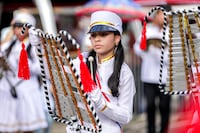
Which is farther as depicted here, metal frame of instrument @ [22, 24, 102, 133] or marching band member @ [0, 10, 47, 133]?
marching band member @ [0, 10, 47, 133]

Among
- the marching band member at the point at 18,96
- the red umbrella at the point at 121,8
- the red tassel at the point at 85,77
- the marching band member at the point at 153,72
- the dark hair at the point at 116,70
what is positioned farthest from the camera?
the red umbrella at the point at 121,8

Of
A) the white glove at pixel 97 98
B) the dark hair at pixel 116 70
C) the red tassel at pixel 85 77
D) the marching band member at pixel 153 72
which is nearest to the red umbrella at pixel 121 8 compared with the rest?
the marching band member at pixel 153 72

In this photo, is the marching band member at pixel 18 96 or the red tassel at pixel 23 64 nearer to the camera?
the red tassel at pixel 23 64

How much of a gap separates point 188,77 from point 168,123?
157 inches

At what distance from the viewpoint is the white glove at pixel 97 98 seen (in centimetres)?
410

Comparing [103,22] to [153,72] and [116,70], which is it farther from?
[153,72]

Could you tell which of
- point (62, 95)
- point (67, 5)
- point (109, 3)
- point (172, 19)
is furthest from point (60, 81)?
point (67, 5)

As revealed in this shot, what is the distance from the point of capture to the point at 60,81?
435cm

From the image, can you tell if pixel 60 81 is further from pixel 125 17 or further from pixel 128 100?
pixel 125 17

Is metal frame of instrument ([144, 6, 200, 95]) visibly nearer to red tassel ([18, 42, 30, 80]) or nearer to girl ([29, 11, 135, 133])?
girl ([29, 11, 135, 133])

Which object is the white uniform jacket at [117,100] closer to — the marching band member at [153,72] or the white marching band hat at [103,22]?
the white marching band hat at [103,22]

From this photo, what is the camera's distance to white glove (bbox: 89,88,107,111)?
4.10 m

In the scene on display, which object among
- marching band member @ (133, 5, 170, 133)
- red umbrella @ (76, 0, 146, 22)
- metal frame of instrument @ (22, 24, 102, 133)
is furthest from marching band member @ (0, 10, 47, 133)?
red umbrella @ (76, 0, 146, 22)

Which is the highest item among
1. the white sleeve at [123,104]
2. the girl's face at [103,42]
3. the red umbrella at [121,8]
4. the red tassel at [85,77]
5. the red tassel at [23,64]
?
the red umbrella at [121,8]
